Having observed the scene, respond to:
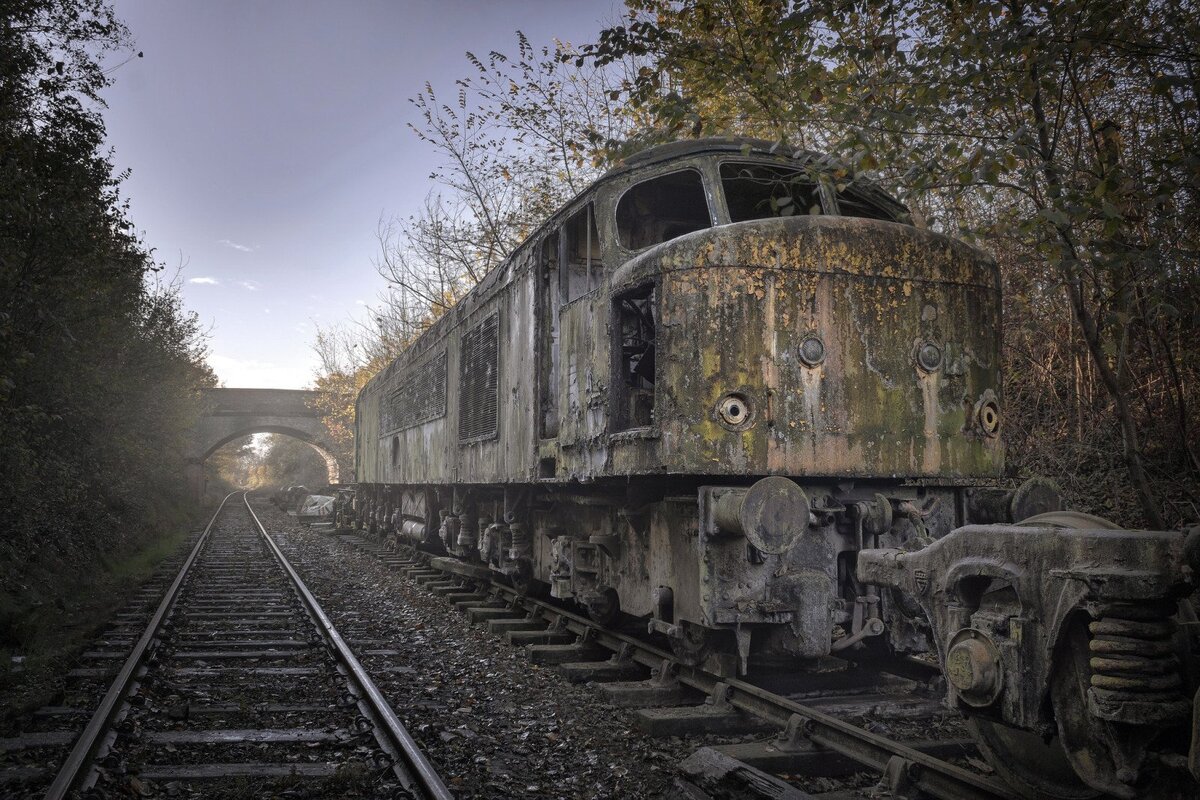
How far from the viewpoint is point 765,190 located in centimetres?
632

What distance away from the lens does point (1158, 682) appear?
270 cm

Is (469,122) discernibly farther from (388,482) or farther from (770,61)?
(770,61)

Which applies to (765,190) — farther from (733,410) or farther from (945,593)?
(945,593)

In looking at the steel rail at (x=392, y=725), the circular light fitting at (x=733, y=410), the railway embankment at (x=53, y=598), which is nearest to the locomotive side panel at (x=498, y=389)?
the steel rail at (x=392, y=725)

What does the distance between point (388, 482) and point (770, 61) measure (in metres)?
11.9

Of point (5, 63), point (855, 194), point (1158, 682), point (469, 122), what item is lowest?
point (1158, 682)

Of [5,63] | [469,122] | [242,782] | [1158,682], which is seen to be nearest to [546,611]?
[242,782]

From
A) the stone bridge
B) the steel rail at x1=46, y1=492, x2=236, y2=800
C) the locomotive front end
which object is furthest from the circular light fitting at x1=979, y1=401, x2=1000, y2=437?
the stone bridge

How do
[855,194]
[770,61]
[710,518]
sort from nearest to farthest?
[710,518] < [855,194] < [770,61]

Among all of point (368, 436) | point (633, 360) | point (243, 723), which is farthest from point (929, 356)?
point (368, 436)

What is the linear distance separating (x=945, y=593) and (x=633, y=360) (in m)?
2.89

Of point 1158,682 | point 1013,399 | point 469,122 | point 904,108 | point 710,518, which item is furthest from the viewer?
point 469,122

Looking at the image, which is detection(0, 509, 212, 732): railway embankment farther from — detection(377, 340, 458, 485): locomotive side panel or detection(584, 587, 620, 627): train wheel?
detection(377, 340, 458, 485): locomotive side panel

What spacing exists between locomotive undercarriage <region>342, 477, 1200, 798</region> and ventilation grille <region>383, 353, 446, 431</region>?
12.8ft
